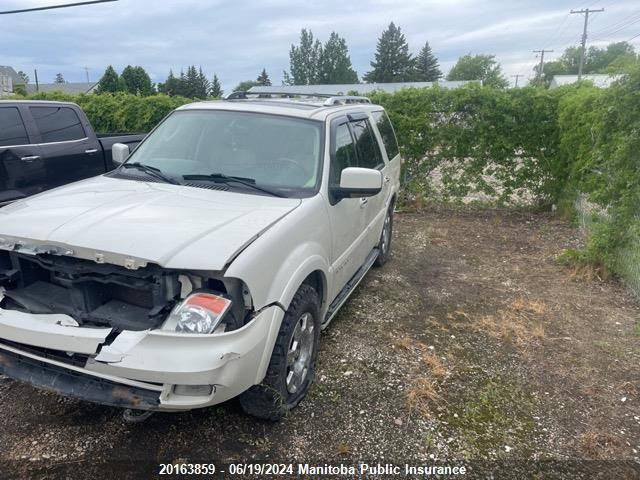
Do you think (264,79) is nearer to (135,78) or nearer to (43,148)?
(135,78)

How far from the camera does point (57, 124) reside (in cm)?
662

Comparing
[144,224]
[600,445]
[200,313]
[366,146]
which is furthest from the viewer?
[366,146]

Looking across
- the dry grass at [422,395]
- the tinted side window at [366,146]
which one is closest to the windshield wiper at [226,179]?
the tinted side window at [366,146]

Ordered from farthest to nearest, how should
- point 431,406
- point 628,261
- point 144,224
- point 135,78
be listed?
point 135,78 < point 628,261 < point 431,406 < point 144,224

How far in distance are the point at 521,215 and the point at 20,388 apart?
8.40 meters

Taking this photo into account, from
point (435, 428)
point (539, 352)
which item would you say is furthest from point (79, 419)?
point (539, 352)

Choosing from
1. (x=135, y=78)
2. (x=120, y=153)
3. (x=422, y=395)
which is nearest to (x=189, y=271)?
(x=422, y=395)

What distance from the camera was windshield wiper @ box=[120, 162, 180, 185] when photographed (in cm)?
345

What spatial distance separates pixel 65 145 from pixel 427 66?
273ft

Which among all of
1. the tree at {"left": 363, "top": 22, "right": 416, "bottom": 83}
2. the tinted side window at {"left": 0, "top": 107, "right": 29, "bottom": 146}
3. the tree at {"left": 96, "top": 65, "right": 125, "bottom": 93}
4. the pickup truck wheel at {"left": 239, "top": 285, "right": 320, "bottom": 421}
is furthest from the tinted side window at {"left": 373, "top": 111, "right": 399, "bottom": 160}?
the tree at {"left": 363, "top": 22, "right": 416, "bottom": 83}

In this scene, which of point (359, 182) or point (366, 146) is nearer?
point (359, 182)

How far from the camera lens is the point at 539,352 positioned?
3.97 m

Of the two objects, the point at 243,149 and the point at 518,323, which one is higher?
the point at 243,149

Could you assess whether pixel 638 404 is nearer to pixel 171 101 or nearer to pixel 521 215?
pixel 521 215
